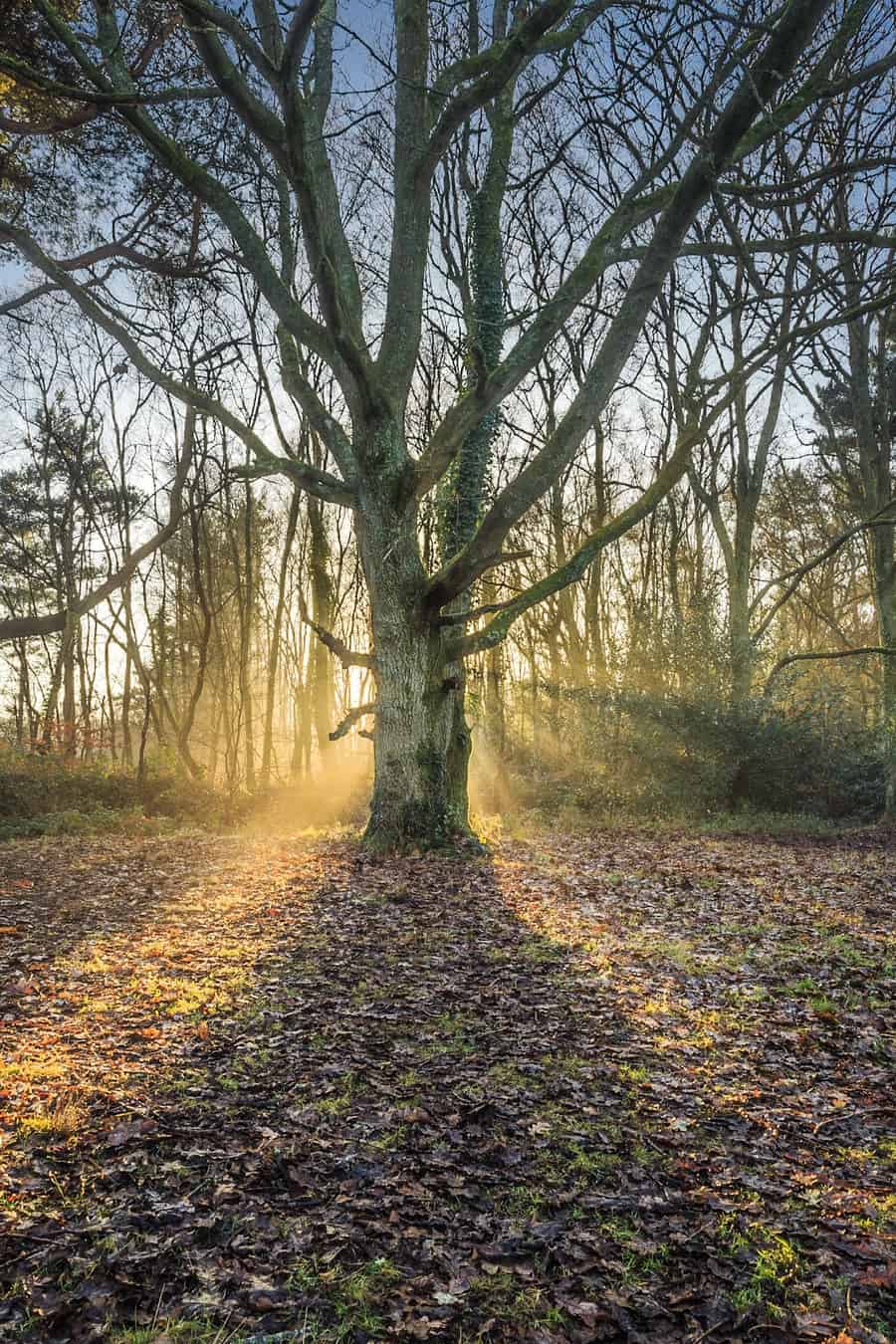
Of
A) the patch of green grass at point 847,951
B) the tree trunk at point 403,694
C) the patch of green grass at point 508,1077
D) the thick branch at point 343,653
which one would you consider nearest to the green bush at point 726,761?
the tree trunk at point 403,694

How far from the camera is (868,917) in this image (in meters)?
6.79

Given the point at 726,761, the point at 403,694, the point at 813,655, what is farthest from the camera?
the point at 726,761

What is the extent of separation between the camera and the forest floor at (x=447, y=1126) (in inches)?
93.0

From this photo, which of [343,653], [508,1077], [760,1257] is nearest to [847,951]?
[508,1077]

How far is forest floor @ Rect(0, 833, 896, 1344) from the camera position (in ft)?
7.75

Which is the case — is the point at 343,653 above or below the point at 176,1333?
above

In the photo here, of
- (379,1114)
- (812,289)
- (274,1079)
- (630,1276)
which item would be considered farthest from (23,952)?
(812,289)

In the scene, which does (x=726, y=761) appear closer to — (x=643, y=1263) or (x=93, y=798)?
(x=93, y=798)

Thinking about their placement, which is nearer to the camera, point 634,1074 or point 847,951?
point 634,1074

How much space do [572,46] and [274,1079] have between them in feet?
33.5

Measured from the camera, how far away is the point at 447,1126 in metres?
3.41

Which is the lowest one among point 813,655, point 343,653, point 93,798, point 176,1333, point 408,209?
point 176,1333

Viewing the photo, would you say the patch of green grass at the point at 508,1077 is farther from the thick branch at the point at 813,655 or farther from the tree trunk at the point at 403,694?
the thick branch at the point at 813,655

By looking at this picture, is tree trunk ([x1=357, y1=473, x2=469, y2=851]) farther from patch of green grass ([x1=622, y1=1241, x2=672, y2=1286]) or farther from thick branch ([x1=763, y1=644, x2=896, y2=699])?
patch of green grass ([x1=622, y1=1241, x2=672, y2=1286])
